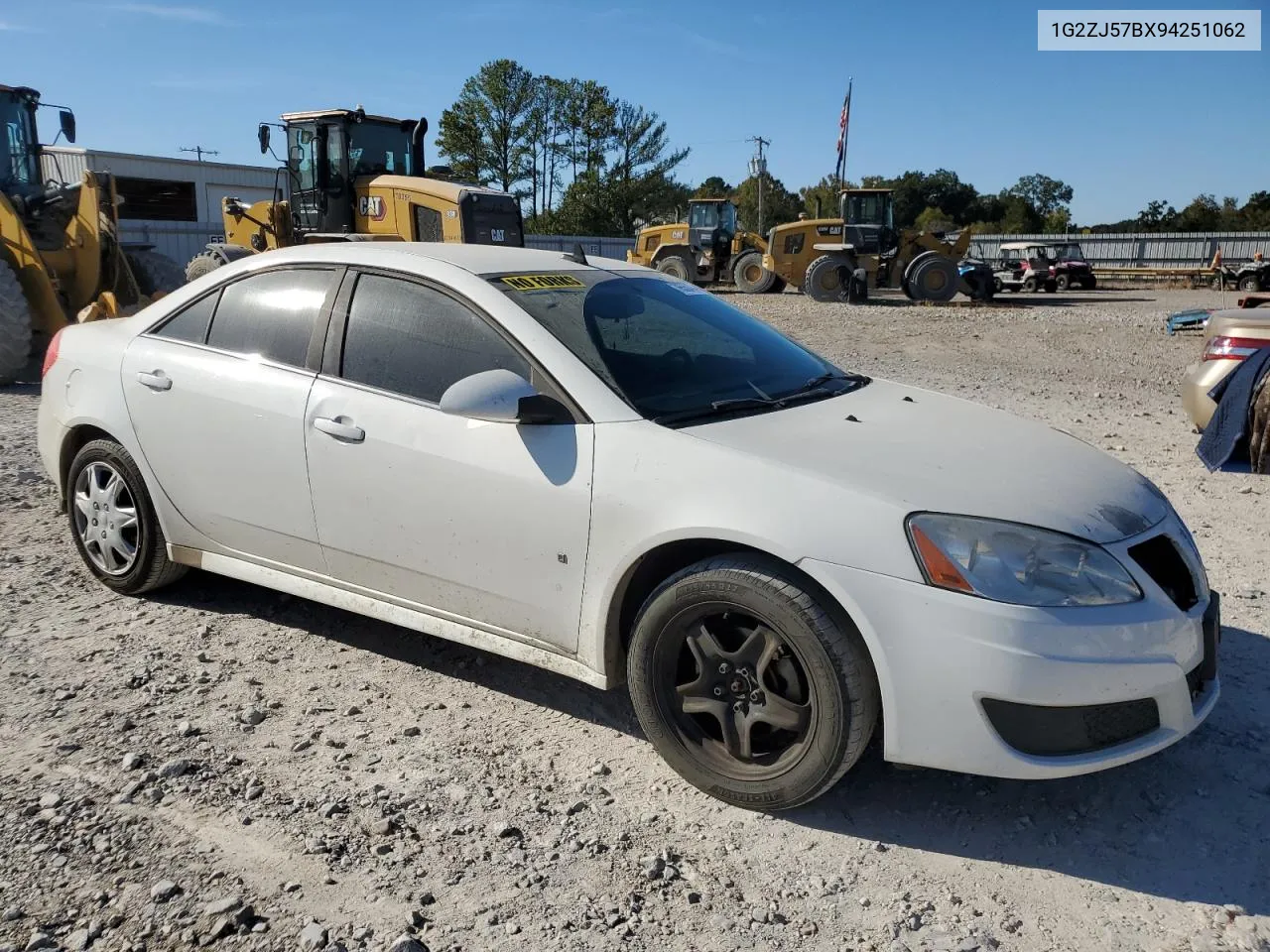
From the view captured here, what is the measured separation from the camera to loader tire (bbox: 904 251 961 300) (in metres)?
24.2

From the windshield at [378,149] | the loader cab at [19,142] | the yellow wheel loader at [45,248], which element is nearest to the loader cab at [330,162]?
the windshield at [378,149]

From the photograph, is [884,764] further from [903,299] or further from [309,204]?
[903,299]

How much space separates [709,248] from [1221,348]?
70.7ft

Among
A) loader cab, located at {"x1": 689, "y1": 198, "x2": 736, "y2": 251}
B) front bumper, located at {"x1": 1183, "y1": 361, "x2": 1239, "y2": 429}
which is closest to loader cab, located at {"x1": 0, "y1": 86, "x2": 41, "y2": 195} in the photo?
front bumper, located at {"x1": 1183, "y1": 361, "x2": 1239, "y2": 429}

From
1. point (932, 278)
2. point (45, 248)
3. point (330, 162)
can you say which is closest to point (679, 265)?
point (932, 278)

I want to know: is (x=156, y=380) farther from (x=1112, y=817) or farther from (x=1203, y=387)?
(x=1203, y=387)

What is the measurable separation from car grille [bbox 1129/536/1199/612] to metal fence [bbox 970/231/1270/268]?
44.1m

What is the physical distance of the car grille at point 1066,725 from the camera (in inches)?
105

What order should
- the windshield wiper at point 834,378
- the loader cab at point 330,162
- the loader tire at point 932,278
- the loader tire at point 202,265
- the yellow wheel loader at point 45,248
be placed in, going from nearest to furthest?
the windshield wiper at point 834,378, the yellow wheel loader at point 45,248, the loader tire at point 202,265, the loader cab at point 330,162, the loader tire at point 932,278

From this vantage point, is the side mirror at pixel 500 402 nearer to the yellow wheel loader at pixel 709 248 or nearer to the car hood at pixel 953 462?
the car hood at pixel 953 462

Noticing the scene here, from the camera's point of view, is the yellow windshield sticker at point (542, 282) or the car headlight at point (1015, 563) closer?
the car headlight at point (1015, 563)

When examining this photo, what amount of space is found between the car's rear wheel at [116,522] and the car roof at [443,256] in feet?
3.53

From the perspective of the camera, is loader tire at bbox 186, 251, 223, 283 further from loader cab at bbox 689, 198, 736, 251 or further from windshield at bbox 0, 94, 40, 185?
loader cab at bbox 689, 198, 736, 251

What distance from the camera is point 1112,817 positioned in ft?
9.87
